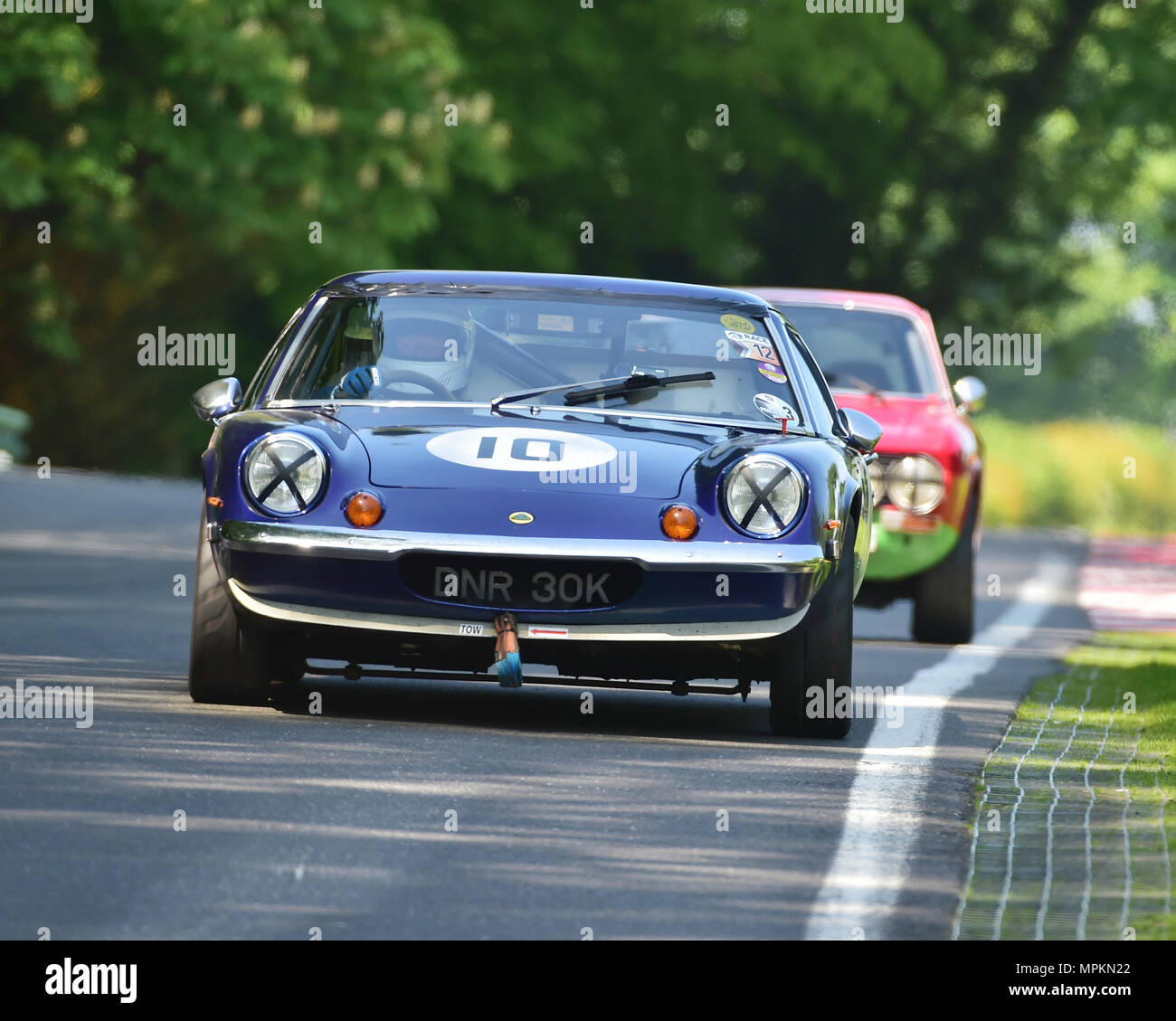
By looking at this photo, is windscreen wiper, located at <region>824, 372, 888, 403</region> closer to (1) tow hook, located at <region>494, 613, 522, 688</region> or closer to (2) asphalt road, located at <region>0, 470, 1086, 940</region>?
(2) asphalt road, located at <region>0, 470, 1086, 940</region>

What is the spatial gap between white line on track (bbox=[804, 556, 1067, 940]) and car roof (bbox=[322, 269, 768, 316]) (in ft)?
5.21

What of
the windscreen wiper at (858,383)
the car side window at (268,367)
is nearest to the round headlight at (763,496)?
the car side window at (268,367)

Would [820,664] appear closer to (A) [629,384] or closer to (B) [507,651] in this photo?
(B) [507,651]

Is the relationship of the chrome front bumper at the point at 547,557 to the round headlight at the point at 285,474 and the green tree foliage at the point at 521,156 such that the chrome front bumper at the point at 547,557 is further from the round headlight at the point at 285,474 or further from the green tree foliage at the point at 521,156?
the green tree foliage at the point at 521,156

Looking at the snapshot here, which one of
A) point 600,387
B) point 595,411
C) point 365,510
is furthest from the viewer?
point 600,387

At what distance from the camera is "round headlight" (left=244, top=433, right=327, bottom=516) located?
321 inches

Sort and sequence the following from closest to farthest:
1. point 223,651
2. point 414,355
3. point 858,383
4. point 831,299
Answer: point 223,651 → point 414,355 → point 858,383 → point 831,299

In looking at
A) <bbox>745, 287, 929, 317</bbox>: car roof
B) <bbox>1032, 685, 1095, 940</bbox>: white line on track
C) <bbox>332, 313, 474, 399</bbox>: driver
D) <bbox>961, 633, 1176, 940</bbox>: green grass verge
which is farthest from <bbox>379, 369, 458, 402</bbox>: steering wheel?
<bbox>745, 287, 929, 317</bbox>: car roof

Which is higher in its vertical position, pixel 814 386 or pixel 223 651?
pixel 814 386

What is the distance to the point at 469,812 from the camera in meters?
6.73

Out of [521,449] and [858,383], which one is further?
[858,383]

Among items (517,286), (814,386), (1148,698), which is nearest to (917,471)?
(1148,698)

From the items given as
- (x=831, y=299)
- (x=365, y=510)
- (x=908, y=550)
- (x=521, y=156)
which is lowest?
(x=908, y=550)

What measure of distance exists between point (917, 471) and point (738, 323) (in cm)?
438
